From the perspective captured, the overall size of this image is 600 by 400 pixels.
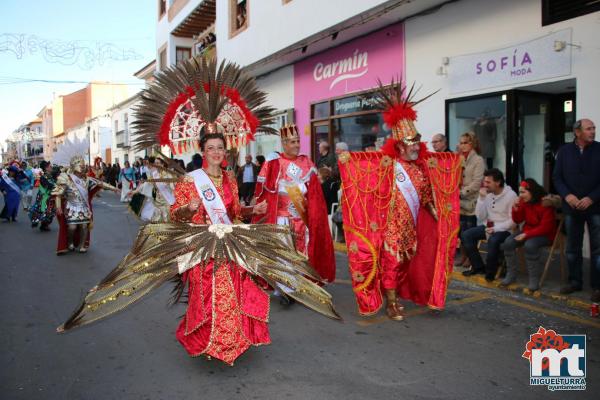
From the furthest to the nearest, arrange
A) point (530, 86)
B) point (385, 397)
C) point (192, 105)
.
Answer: point (530, 86)
point (192, 105)
point (385, 397)

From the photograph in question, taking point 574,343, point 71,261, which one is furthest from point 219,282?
point 71,261

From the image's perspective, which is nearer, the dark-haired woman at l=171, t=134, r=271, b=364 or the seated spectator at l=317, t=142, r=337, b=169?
the dark-haired woman at l=171, t=134, r=271, b=364

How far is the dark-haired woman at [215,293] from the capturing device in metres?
3.72

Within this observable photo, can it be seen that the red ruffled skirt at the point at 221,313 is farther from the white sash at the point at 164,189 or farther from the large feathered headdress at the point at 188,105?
the white sash at the point at 164,189

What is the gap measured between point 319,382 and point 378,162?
229 cm

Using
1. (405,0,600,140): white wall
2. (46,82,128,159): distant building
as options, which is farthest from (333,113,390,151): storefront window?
(46,82,128,159): distant building

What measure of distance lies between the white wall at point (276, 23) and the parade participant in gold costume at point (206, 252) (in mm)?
6766

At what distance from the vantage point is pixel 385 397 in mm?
3361

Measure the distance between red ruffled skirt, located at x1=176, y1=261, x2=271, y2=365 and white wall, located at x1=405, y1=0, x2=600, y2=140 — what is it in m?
5.48

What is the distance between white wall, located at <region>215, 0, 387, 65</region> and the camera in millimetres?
11633

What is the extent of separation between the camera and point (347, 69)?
496 inches

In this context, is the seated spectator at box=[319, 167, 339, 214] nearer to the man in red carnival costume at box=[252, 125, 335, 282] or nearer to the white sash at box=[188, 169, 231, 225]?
the man in red carnival costume at box=[252, 125, 335, 282]

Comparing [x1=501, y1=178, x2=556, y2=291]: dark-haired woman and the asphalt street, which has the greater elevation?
[x1=501, y1=178, x2=556, y2=291]: dark-haired woman

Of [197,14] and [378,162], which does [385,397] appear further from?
[197,14]
